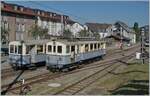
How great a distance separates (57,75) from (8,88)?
6.33 metres

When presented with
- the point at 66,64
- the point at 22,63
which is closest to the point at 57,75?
the point at 66,64

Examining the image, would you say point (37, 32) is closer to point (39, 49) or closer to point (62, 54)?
point (39, 49)

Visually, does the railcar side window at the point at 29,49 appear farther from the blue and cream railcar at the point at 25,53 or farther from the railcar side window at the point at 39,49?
the railcar side window at the point at 39,49

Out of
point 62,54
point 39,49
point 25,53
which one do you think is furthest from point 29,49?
point 62,54

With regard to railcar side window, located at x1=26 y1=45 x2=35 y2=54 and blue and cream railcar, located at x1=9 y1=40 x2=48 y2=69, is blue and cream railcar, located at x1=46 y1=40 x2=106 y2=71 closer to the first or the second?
blue and cream railcar, located at x1=9 y1=40 x2=48 y2=69

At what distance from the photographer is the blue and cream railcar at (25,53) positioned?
26966 millimetres

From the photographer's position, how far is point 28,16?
65125mm

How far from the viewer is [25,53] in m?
27.0

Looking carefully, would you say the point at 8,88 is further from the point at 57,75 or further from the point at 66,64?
the point at 66,64

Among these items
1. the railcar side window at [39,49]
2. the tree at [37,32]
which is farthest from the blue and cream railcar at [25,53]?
the tree at [37,32]

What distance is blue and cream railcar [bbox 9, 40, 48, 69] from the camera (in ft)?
88.5

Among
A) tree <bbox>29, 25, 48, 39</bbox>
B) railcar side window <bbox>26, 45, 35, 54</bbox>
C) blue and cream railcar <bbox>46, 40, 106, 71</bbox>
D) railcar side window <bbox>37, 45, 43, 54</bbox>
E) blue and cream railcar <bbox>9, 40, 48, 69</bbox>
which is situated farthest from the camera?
tree <bbox>29, 25, 48, 39</bbox>

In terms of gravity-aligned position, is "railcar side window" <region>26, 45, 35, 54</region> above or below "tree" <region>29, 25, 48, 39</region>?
below

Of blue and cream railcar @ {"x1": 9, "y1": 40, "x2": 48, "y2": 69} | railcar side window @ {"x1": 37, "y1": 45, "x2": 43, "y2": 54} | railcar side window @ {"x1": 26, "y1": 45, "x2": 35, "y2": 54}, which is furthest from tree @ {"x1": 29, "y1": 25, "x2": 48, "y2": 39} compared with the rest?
railcar side window @ {"x1": 26, "y1": 45, "x2": 35, "y2": 54}
